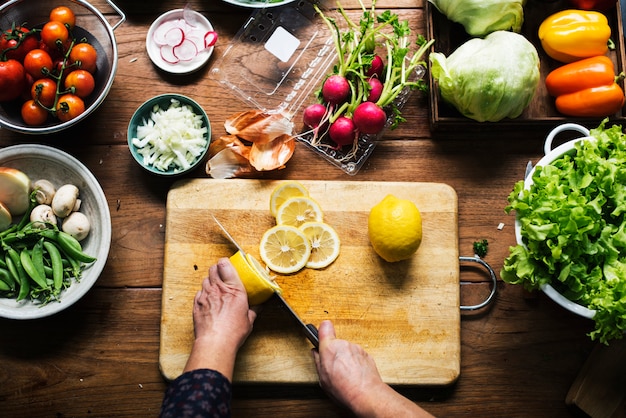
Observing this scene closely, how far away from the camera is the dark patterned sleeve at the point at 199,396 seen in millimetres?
1264

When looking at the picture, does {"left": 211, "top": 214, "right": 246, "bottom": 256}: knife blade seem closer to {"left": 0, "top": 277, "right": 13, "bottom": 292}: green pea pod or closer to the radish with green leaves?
the radish with green leaves

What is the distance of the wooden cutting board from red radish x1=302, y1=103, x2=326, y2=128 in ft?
0.55

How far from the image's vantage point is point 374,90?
5.15 feet

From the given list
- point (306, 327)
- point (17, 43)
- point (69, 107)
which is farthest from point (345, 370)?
point (17, 43)

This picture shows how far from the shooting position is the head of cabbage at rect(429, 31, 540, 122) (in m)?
1.46

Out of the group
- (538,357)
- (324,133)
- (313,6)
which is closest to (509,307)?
(538,357)

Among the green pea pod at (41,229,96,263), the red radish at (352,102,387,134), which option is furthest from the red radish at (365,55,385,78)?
the green pea pod at (41,229,96,263)

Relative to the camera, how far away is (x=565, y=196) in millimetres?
1249

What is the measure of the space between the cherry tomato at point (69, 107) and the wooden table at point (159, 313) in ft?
0.47

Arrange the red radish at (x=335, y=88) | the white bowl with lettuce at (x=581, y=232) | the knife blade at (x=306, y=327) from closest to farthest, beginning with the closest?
1. the white bowl with lettuce at (x=581, y=232)
2. the knife blade at (x=306, y=327)
3. the red radish at (x=335, y=88)

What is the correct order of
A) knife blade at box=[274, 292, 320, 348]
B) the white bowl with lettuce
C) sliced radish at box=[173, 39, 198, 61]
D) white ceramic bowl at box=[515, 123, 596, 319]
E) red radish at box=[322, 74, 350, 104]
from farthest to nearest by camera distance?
sliced radish at box=[173, 39, 198, 61] → red radish at box=[322, 74, 350, 104] → knife blade at box=[274, 292, 320, 348] → white ceramic bowl at box=[515, 123, 596, 319] → the white bowl with lettuce

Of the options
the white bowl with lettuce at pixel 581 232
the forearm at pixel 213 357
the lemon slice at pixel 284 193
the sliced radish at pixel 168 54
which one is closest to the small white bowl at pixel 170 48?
the sliced radish at pixel 168 54

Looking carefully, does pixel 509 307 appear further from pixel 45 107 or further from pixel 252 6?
pixel 45 107

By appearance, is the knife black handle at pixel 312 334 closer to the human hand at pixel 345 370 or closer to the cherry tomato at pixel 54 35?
the human hand at pixel 345 370
